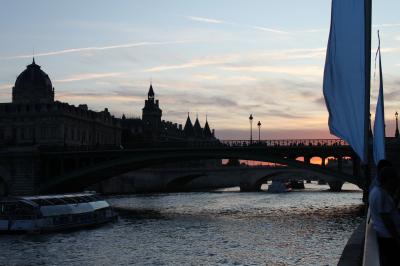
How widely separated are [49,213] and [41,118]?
7077 centimetres

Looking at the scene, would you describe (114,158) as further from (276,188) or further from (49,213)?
(276,188)

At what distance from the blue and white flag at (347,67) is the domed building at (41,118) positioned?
97.9 metres

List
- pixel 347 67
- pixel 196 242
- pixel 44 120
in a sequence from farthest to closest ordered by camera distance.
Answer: pixel 44 120
pixel 196 242
pixel 347 67

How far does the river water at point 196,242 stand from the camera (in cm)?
3045

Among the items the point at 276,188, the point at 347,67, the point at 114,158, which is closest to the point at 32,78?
the point at 276,188

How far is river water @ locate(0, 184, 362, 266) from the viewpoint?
30.5m

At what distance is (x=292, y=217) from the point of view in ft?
177

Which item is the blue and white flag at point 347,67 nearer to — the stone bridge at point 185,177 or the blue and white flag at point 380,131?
the blue and white flag at point 380,131

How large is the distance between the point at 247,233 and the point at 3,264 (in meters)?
16.9

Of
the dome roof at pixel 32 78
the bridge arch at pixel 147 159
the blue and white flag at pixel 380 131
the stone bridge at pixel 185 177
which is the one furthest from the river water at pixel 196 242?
the dome roof at pixel 32 78

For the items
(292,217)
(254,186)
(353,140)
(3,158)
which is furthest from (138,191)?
(353,140)

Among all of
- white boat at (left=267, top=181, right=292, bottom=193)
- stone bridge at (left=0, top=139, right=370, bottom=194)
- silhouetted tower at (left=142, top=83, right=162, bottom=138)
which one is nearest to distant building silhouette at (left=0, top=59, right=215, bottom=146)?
stone bridge at (left=0, top=139, right=370, bottom=194)

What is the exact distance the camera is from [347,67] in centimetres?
995

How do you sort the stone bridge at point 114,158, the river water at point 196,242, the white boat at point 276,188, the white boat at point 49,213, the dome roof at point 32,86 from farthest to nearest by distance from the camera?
the dome roof at point 32,86
the white boat at point 276,188
the stone bridge at point 114,158
the white boat at point 49,213
the river water at point 196,242
